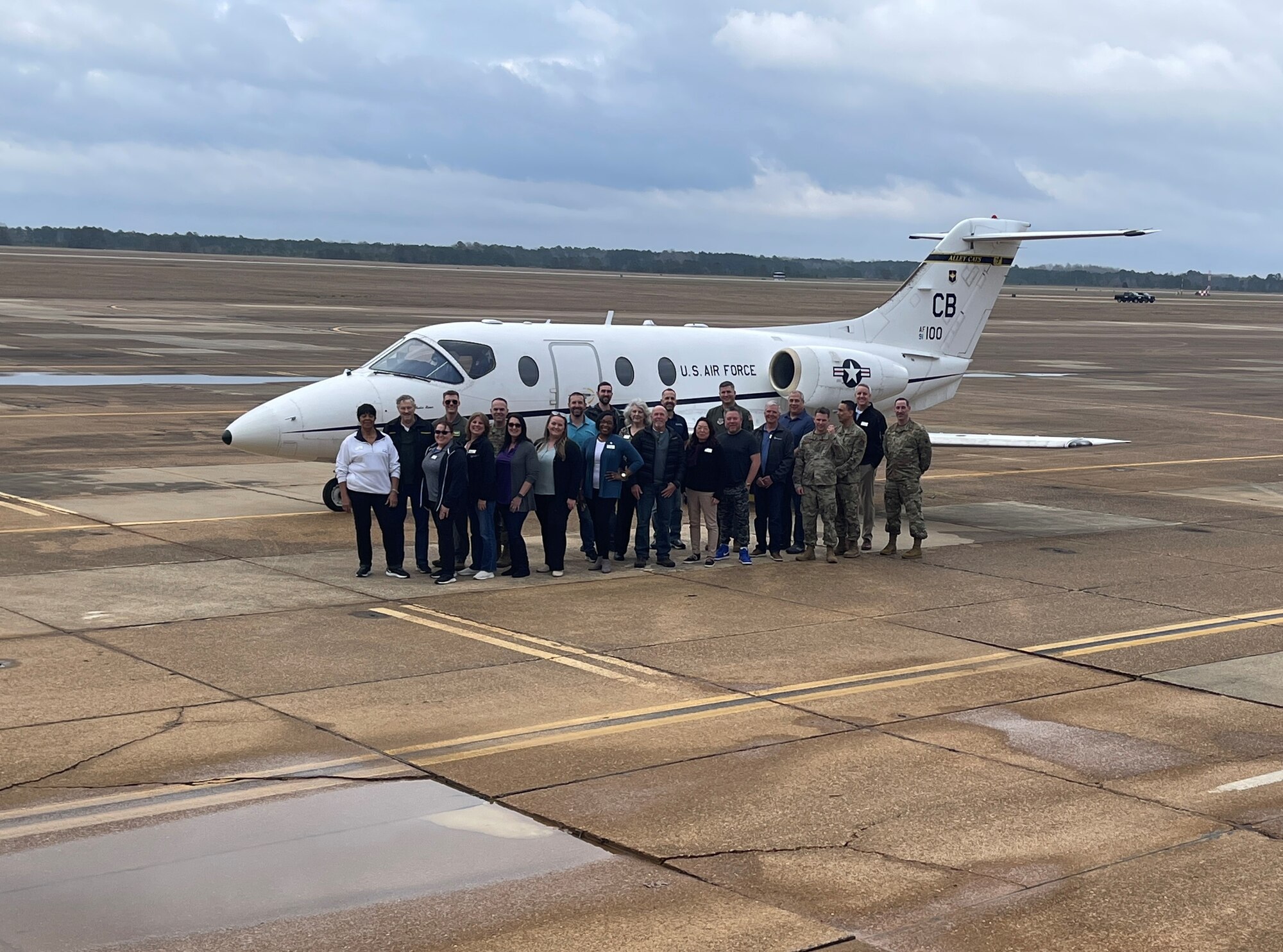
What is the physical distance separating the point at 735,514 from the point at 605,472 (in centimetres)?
179

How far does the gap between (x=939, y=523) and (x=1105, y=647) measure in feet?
22.8

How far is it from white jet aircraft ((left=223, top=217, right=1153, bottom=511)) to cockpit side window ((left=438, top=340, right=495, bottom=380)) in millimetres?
18

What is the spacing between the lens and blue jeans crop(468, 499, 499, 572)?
50.4 feet

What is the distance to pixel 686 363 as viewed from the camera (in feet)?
70.9

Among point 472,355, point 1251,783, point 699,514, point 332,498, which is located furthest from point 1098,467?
point 1251,783

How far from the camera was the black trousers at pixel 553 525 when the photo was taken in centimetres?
1559

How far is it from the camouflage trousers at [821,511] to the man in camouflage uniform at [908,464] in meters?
0.79

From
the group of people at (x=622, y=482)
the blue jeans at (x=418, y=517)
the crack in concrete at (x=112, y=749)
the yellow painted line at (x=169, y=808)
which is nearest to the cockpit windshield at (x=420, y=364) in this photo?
the group of people at (x=622, y=482)

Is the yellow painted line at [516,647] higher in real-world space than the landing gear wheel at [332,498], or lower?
lower

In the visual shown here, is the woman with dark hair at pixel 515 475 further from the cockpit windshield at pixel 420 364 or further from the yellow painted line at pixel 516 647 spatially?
the cockpit windshield at pixel 420 364

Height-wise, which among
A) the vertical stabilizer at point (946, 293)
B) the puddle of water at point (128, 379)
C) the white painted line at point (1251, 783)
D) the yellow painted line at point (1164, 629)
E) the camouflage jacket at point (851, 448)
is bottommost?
the white painted line at point (1251, 783)

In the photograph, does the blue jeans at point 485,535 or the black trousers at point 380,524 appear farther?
the blue jeans at point 485,535

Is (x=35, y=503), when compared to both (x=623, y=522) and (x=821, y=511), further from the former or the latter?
(x=821, y=511)

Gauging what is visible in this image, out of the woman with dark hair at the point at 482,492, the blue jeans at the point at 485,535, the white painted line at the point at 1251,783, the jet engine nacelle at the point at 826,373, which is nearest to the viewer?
the white painted line at the point at 1251,783
